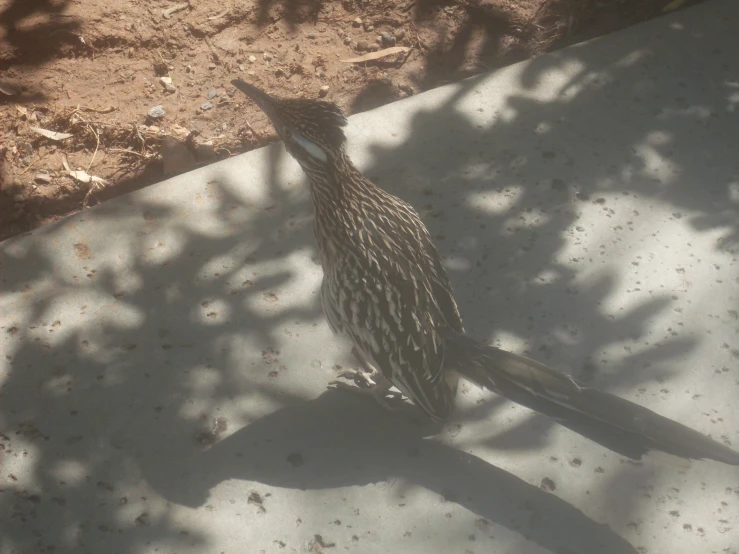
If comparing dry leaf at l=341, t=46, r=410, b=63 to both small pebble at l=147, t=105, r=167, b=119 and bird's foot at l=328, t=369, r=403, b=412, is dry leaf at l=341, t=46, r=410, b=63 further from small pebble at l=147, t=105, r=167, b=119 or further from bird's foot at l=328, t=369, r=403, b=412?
bird's foot at l=328, t=369, r=403, b=412

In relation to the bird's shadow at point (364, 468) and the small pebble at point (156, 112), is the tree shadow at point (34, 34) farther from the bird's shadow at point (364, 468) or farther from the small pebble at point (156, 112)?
the bird's shadow at point (364, 468)

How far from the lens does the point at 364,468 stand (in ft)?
12.1

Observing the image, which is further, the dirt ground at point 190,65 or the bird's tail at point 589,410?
the dirt ground at point 190,65

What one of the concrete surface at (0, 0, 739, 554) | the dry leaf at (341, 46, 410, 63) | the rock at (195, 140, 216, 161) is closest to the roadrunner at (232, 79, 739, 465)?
the concrete surface at (0, 0, 739, 554)

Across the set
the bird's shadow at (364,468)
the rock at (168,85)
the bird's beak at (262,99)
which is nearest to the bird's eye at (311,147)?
the bird's beak at (262,99)

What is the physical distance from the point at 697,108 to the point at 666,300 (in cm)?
165

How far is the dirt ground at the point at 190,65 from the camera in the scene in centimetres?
511

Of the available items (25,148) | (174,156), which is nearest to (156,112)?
(174,156)

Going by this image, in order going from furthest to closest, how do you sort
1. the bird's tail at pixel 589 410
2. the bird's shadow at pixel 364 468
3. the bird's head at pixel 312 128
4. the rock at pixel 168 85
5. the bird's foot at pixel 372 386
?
the rock at pixel 168 85, the bird's foot at pixel 372 386, the bird's head at pixel 312 128, the bird's shadow at pixel 364 468, the bird's tail at pixel 589 410

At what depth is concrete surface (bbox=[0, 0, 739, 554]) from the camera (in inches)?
138

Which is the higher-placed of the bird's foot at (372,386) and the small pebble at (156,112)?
the small pebble at (156,112)

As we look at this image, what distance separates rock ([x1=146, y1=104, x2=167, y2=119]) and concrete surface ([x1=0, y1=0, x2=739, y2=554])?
32.0 inches

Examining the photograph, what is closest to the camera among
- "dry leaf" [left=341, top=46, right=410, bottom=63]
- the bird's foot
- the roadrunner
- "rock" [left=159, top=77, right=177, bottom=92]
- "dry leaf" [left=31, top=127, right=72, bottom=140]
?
the roadrunner

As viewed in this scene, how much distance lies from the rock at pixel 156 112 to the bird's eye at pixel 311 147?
1.93 meters
